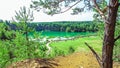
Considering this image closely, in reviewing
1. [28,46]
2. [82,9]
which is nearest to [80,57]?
[82,9]

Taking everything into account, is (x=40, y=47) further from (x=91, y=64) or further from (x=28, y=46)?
(x=91, y=64)

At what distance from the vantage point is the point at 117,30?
30828 millimetres

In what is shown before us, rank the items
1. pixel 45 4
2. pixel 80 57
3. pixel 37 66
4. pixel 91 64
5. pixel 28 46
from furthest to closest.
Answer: pixel 28 46, pixel 80 57, pixel 91 64, pixel 37 66, pixel 45 4

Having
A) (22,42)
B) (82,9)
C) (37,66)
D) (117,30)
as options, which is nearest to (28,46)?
(22,42)

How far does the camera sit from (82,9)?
38.5 ft

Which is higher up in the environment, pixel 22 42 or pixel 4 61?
pixel 22 42

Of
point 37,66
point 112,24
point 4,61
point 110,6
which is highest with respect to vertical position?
point 110,6

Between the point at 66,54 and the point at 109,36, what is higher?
the point at 109,36

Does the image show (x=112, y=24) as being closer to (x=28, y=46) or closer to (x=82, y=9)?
(x=82, y=9)

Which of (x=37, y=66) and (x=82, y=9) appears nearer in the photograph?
(x=82, y=9)

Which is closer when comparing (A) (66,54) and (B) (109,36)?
(B) (109,36)

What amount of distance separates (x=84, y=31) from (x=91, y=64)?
17915 cm

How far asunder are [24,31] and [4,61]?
14.8 ft

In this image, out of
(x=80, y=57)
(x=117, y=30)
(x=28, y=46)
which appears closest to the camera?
(x=80, y=57)
